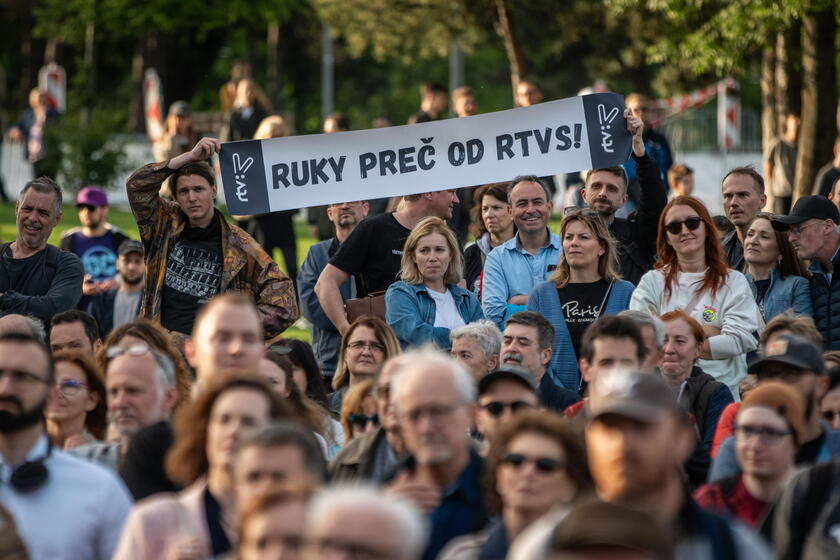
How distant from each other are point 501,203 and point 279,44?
124 ft

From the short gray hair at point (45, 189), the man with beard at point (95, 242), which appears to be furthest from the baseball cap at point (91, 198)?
the short gray hair at point (45, 189)

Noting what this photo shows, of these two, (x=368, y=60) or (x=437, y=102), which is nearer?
(x=437, y=102)

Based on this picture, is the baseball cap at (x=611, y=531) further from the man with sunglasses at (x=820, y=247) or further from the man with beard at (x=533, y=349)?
the man with sunglasses at (x=820, y=247)

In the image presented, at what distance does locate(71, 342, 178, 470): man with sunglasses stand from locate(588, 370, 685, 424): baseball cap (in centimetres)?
203

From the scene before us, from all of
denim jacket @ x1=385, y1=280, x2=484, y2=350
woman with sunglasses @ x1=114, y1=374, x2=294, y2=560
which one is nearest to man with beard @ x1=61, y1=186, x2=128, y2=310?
denim jacket @ x1=385, y1=280, x2=484, y2=350

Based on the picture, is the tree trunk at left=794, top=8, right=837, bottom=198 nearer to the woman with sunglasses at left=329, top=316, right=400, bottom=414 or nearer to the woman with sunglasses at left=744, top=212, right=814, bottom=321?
the woman with sunglasses at left=744, top=212, right=814, bottom=321

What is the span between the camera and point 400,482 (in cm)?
626

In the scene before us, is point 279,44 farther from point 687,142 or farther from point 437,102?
point 437,102

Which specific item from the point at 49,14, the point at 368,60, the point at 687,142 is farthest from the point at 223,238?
the point at 368,60

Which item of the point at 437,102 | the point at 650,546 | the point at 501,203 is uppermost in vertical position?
the point at 437,102

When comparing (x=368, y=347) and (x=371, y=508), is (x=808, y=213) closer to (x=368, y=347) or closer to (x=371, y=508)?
(x=368, y=347)

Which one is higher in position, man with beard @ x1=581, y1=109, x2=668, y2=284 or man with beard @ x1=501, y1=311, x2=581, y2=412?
man with beard @ x1=581, y1=109, x2=668, y2=284

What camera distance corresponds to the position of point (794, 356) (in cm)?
756

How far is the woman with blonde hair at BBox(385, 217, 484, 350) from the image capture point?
10102mm
